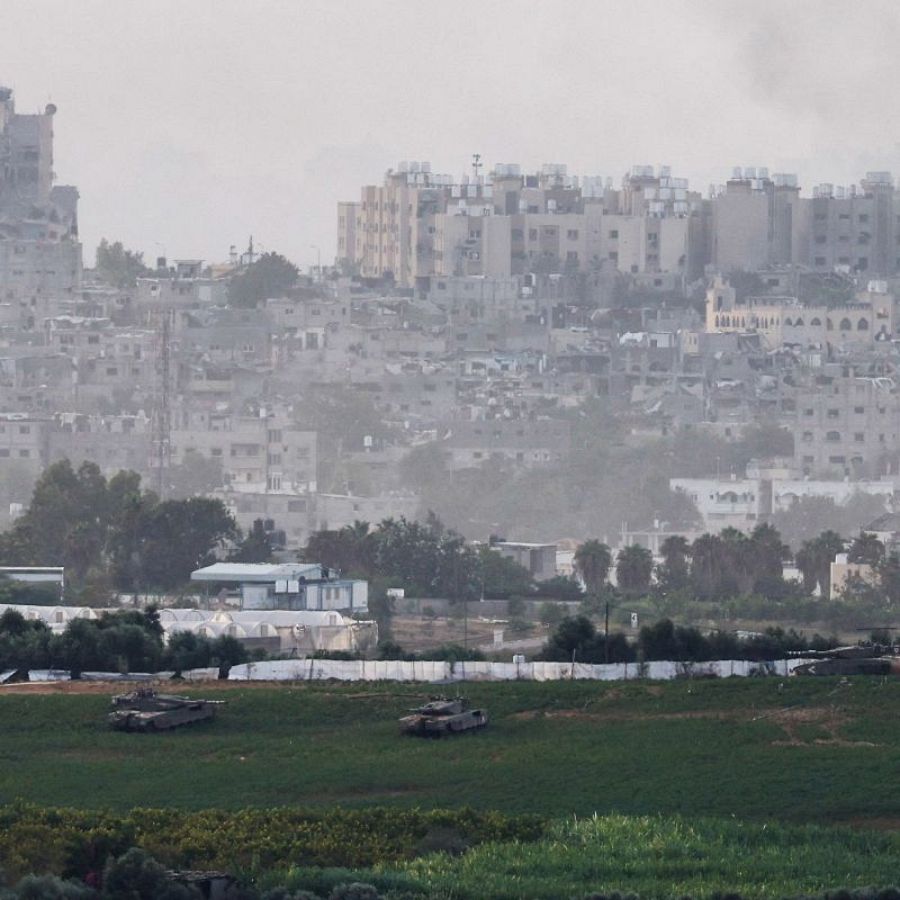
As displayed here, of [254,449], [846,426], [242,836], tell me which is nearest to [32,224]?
[254,449]

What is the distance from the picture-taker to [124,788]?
105ft

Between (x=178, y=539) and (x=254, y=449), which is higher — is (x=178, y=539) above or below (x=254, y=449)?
below

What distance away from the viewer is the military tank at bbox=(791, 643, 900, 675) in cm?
3759

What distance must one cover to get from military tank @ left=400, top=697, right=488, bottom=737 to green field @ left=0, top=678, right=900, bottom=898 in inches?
8.2

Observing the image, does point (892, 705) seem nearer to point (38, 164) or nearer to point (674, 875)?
point (674, 875)

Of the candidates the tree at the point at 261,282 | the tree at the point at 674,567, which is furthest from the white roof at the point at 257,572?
the tree at the point at 261,282

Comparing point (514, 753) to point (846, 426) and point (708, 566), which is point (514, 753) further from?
point (846, 426)

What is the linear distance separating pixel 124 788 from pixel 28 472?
75.9 metres

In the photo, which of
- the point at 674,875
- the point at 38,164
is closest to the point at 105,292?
the point at 38,164

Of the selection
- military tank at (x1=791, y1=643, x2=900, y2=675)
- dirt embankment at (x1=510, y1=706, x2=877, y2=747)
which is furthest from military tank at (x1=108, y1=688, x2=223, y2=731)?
military tank at (x1=791, y1=643, x2=900, y2=675)

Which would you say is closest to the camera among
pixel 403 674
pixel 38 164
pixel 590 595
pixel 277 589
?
pixel 403 674

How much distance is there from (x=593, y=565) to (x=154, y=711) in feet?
126

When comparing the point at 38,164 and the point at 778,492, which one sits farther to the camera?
the point at 38,164

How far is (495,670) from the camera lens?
38.8 metres
